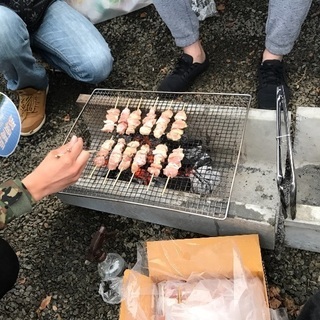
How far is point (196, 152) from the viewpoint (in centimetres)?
320

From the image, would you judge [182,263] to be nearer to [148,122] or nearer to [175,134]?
[175,134]

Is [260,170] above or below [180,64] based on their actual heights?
below

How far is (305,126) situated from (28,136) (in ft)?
7.73

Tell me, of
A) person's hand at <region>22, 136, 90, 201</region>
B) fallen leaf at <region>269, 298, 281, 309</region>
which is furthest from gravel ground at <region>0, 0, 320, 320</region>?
person's hand at <region>22, 136, 90, 201</region>

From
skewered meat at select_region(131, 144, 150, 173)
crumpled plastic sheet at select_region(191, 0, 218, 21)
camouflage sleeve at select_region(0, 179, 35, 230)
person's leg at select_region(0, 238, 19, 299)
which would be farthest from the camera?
crumpled plastic sheet at select_region(191, 0, 218, 21)

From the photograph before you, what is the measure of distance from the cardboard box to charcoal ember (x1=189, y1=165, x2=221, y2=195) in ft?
1.42

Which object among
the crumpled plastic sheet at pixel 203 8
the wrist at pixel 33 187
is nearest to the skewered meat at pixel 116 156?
the wrist at pixel 33 187

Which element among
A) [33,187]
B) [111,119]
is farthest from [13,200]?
[111,119]

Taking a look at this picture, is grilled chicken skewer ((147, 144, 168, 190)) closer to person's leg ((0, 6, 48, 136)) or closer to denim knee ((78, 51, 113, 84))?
denim knee ((78, 51, 113, 84))

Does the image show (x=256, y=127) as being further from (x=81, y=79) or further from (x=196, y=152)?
(x=81, y=79)

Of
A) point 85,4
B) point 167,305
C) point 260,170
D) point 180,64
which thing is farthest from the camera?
point 85,4

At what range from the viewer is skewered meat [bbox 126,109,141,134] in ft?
10.9

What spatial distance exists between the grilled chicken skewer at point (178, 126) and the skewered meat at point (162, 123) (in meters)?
0.05

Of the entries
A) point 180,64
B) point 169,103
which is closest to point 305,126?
point 169,103
